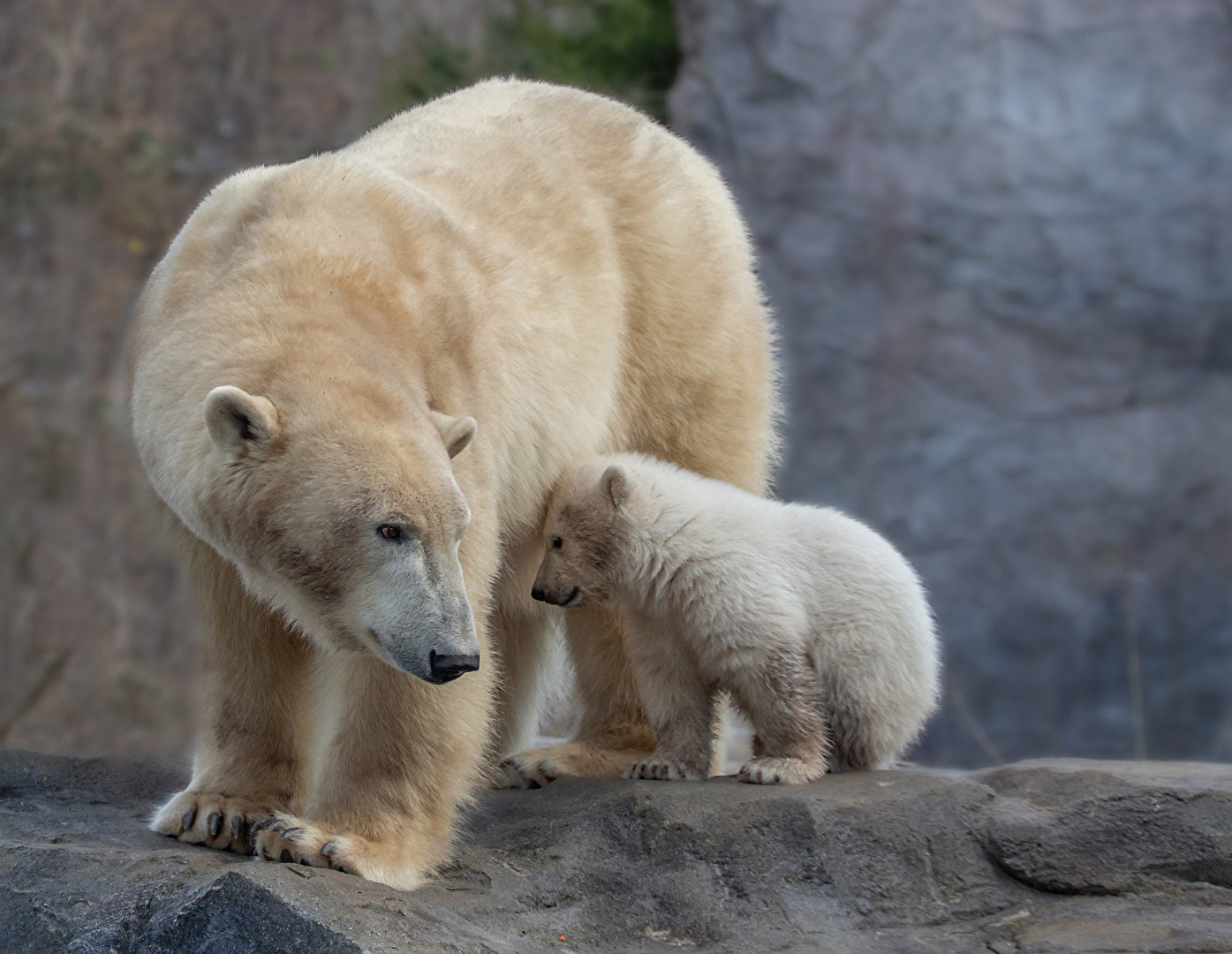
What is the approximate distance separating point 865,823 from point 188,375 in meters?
1.72

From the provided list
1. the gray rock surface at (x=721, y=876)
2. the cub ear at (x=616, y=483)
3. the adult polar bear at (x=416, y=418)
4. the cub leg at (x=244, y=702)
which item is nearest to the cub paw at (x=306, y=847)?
the adult polar bear at (x=416, y=418)

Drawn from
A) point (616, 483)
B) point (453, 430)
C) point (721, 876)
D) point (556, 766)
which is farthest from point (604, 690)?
point (453, 430)

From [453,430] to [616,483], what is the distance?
869mm

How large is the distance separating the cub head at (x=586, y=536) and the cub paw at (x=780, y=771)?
58cm

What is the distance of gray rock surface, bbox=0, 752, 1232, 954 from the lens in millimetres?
2451

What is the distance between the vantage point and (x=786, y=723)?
11.1 feet

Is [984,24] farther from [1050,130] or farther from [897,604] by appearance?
[897,604]

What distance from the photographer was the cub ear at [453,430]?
2.75m

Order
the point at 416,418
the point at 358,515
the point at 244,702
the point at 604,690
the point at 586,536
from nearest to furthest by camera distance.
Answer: the point at 358,515 < the point at 416,418 < the point at 244,702 < the point at 586,536 < the point at 604,690

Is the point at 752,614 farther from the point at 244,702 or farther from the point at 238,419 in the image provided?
the point at 238,419

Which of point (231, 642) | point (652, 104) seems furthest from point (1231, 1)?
point (231, 642)

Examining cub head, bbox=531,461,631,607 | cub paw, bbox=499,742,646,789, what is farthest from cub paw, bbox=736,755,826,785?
cub head, bbox=531,461,631,607

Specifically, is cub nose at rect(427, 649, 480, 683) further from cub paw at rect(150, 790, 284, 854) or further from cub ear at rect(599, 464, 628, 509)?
cub ear at rect(599, 464, 628, 509)

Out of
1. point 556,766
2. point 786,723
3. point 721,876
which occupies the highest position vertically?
point 786,723
